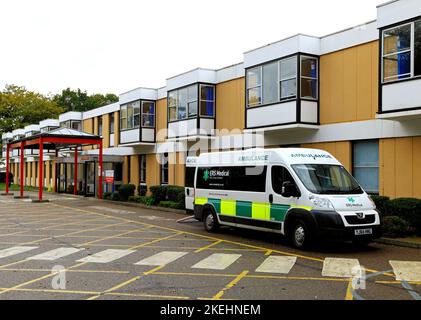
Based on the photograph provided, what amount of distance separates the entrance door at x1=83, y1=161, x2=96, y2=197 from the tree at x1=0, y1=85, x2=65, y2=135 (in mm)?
33158

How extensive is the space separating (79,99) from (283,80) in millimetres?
67293

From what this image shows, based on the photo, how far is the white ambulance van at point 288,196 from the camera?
34.7 feet

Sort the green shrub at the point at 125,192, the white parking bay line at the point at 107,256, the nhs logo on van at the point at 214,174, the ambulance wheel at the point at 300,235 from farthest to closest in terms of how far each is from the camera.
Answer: the green shrub at the point at 125,192
the nhs logo on van at the point at 214,174
the ambulance wheel at the point at 300,235
the white parking bay line at the point at 107,256

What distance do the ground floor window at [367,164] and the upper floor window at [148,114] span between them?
1630cm

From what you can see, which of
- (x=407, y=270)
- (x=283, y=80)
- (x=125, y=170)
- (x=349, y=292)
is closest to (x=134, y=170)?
(x=125, y=170)

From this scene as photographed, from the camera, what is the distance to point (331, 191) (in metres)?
11.1

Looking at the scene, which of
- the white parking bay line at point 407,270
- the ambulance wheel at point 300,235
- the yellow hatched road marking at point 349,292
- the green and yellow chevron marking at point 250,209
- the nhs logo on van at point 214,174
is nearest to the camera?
the yellow hatched road marking at point 349,292

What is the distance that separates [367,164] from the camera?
16.6 metres

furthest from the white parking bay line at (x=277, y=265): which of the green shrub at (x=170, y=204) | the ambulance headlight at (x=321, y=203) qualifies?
the green shrub at (x=170, y=204)

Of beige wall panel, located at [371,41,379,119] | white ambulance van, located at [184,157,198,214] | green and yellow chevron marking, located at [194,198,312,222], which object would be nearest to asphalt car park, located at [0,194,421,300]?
green and yellow chevron marking, located at [194,198,312,222]

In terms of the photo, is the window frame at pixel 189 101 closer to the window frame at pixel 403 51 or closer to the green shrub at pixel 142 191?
the green shrub at pixel 142 191

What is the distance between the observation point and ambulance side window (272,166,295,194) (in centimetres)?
1175

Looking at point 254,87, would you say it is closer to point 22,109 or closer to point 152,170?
point 152,170
